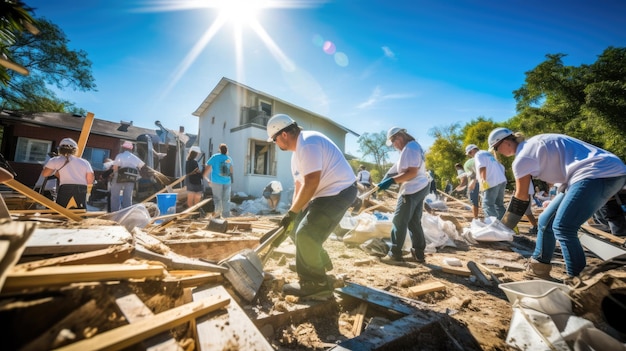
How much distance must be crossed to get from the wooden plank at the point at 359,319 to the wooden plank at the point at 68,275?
1.46 m

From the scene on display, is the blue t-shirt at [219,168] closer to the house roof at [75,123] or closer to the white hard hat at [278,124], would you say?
the white hard hat at [278,124]

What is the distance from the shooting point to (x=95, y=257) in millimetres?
1417

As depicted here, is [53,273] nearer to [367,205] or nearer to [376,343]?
[376,343]

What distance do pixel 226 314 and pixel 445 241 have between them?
4.63 metres

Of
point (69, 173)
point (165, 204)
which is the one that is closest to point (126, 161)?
point (165, 204)

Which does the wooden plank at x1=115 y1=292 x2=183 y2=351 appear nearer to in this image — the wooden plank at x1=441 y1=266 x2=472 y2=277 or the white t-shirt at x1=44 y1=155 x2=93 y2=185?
the wooden plank at x1=441 y1=266 x2=472 y2=277

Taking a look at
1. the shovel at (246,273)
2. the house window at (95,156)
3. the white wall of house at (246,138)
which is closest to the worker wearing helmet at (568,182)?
the shovel at (246,273)

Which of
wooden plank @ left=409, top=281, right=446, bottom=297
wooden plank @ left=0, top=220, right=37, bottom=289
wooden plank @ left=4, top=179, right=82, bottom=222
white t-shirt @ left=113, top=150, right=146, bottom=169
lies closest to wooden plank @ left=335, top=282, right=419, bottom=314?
wooden plank @ left=409, top=281, right=446, bottom=297

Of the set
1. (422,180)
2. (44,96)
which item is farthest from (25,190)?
(44,96)

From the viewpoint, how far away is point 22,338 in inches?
31.7

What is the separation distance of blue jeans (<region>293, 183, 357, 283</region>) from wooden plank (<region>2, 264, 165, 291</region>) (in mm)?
1198

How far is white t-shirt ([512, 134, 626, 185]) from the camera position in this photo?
2.14m

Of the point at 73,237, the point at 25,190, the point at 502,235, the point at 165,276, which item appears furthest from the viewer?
the point at 502,235

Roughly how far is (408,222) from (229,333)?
3101 mm
